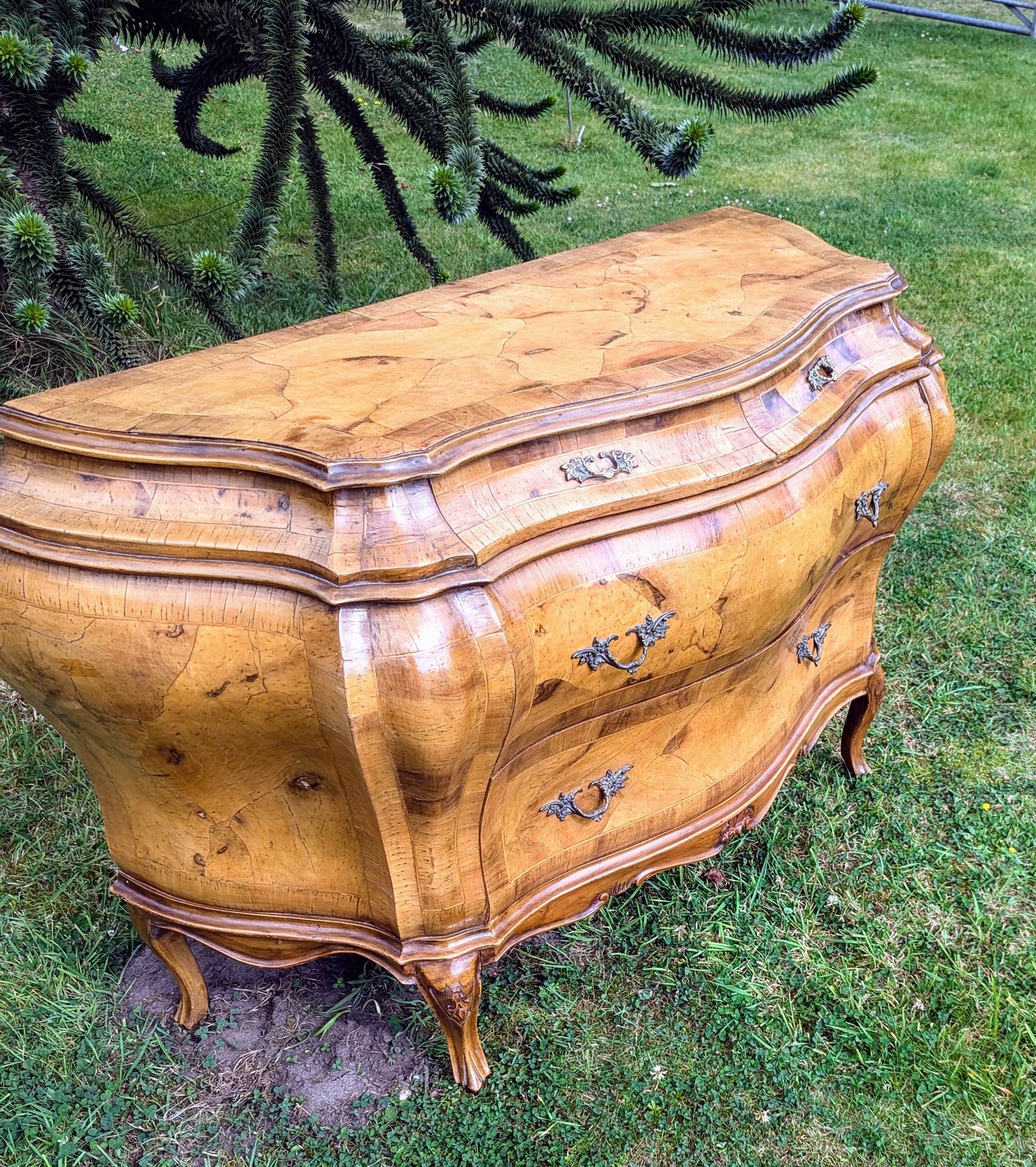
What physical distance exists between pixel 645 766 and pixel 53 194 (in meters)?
2.34

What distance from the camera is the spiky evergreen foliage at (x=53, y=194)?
247 centimetres

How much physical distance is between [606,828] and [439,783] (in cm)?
60

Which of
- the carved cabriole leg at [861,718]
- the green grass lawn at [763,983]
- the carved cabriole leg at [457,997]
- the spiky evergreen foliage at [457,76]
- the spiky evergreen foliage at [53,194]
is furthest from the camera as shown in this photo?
the carved cabriole leg at [861,718]

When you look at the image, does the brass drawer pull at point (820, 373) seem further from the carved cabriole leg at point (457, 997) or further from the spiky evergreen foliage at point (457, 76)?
the carved cabriole leg at point (457, 997)

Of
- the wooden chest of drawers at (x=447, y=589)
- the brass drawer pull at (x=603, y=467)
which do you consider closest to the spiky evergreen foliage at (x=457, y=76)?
the wooden chest of drawers at (x=447, y=589)

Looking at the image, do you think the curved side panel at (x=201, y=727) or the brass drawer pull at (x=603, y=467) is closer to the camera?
the curved side panel at (x=201, y=727)

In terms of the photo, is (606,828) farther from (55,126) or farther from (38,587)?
(55,126)

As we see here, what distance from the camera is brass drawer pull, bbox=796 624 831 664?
2496 millimetres

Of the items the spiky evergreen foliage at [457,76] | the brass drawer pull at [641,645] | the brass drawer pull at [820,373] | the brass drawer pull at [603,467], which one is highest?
the spiky evergreen foliage at [457,76]

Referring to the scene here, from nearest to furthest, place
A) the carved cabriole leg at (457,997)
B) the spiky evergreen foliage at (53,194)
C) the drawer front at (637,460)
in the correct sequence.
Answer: the drawer front at (637,460), the carved cabriole leg at (457,997), the spiky evergreen foliage at (53,194)

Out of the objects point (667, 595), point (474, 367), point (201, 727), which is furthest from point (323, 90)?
point (201, 727)

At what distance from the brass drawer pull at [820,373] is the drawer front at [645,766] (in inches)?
18.7

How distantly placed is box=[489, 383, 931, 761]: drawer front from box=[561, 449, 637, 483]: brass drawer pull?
11 cm

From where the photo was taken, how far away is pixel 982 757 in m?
3.16
